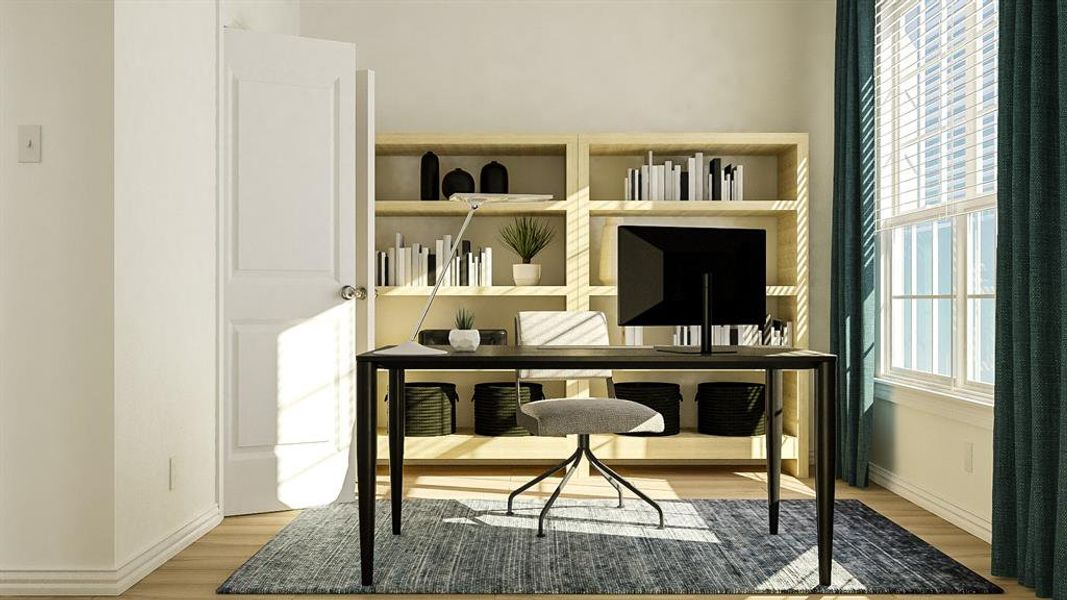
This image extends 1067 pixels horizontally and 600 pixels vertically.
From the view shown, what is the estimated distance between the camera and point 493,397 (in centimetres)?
445

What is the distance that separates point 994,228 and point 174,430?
319cm

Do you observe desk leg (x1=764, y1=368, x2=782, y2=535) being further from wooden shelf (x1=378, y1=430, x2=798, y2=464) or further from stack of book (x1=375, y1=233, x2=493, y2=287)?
stack of book (x1=375, y1=233, x2=493, y2=287)

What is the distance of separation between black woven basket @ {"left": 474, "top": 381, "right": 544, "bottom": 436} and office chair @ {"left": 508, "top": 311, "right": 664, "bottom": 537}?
1.79ft

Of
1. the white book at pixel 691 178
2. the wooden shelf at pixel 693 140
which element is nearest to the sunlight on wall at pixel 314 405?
the wooden shelf at pixel 693 140

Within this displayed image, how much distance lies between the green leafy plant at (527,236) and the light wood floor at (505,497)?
47.6 inches

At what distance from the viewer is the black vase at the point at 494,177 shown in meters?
4.62

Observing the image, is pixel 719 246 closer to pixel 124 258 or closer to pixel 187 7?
pixel 124 258

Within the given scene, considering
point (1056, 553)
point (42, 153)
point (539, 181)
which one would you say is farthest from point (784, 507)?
point (42, 153)

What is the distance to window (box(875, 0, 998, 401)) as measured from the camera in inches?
128

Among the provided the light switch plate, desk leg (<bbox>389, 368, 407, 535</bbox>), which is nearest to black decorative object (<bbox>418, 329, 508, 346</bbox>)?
desk leg (<bbox>389, 368, 407, 535</bbox>)

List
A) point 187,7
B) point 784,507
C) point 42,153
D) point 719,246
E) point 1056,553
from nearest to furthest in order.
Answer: point 1056,553, point 42,153, point 719,246, point 187,7, point 784,507

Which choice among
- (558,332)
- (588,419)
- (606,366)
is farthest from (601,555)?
(558,332)

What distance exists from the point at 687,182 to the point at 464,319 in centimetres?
144

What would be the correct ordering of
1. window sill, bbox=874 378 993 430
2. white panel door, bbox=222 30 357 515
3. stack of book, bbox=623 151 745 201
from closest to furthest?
window sill, bbox=874 378 993 430 < white panel door, bbox=222 30 357 515 < stack of book, bbox=623 151 745 201
